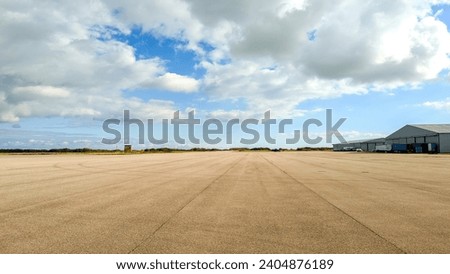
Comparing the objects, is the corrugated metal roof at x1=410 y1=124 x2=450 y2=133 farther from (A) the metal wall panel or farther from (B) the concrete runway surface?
(B) the concrete runway surface

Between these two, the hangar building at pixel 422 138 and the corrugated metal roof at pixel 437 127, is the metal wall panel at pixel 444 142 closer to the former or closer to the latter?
the hangar building at pixel 422 138

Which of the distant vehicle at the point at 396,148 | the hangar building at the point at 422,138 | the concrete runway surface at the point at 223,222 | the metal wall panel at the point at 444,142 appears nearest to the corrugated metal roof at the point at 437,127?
the hangar building at the point at 422,138

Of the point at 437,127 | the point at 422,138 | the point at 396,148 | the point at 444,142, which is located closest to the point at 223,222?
the point at 444,142

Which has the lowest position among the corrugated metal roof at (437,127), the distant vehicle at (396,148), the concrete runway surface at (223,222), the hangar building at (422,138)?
the concrete runway surface at (223,222)

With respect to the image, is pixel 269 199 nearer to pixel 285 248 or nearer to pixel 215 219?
pixel 215 219

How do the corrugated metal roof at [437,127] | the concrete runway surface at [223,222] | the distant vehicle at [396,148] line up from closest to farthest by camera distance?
the concrete runway surface at [223,222] < the corrugated metal roof at [437,127] < the distant vehicle at [396,148]

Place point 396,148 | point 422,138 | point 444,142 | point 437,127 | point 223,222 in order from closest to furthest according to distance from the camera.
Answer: point 223,222
point 444,142
point 422,138
point 437,127
point 396,148

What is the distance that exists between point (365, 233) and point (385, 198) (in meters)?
5.49

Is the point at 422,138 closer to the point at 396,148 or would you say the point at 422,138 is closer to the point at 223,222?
the point at 396,148

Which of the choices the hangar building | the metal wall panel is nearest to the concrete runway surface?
the metal wall panel
